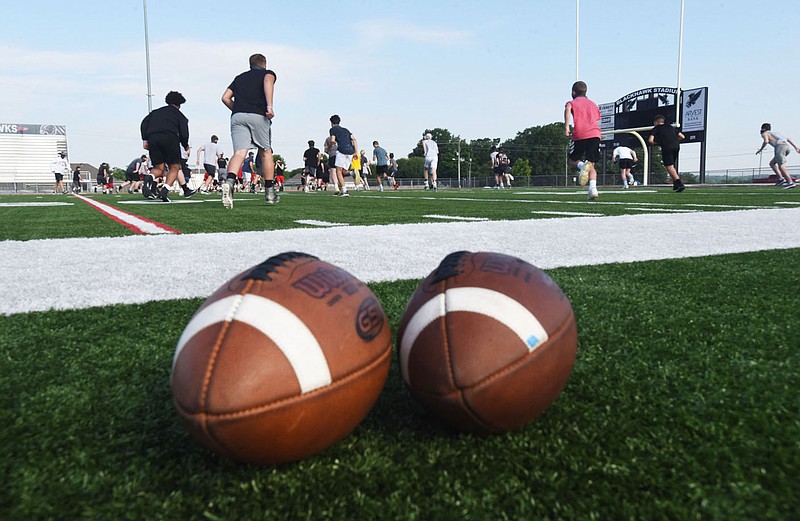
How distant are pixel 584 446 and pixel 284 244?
3415mm

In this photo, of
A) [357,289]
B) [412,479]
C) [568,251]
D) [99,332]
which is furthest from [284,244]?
[412,479]

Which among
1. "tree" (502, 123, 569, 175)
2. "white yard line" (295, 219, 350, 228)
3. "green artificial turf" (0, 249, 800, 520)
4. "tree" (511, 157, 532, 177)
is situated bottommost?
"green artificial turf" (0, 249, 800, 520)

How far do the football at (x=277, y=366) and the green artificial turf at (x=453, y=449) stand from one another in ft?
0.29

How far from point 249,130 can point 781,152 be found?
15058mm

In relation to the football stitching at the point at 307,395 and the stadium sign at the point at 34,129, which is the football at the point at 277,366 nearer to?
the football stitching at the point at 307,395

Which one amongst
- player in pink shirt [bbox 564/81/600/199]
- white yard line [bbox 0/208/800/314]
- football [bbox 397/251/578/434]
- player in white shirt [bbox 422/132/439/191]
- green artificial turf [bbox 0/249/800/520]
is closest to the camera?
green artificial turf [bbox 0/249/800/520]

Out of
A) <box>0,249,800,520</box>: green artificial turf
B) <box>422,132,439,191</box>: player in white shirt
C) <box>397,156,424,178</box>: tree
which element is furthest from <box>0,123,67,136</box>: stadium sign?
<box>0,249,800,520</box>: green artificial turf

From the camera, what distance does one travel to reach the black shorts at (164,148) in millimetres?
10625

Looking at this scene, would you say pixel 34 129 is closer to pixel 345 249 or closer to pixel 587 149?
pixel 587 149

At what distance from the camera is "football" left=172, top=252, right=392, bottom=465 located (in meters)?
1.24

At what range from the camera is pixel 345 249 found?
4.25 meters

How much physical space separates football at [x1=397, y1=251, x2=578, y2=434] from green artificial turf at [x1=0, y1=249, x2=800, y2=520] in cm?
8

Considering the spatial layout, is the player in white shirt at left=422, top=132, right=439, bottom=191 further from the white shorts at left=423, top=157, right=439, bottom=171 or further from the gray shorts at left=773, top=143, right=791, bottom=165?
the gray shorts at left=773, top=143, right=791, bottom=165

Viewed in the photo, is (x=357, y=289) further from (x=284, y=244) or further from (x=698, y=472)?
(x=284, y=244)
